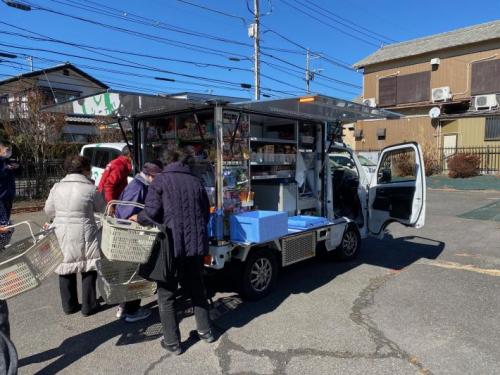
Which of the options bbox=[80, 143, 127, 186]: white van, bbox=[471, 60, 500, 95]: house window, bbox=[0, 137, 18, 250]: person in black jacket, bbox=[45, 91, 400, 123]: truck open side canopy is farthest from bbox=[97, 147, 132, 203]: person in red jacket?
bbox=[471, 60, 500, 95]: house window

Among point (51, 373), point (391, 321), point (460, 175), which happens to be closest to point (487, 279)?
point (391, 321)

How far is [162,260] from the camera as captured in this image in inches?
131

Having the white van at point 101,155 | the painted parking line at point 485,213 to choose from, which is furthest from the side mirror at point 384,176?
the white van at point 101,155

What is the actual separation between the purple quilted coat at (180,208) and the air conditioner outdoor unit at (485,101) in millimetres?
21770

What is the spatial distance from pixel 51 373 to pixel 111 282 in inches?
40.7

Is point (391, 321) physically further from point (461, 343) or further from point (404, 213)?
point (404, 213)

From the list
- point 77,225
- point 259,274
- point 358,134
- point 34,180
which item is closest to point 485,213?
point 259,274

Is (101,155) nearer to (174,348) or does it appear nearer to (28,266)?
(174,348)

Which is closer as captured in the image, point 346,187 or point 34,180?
point 346,187

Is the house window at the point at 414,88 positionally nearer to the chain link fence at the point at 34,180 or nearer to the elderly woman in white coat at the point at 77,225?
the chain link fence at the point at 34,180

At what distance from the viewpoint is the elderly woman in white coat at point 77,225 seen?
4035 mm

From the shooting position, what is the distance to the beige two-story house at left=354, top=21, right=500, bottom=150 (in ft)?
70.0

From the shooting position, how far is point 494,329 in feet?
12.6

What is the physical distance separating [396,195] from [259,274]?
292cm
